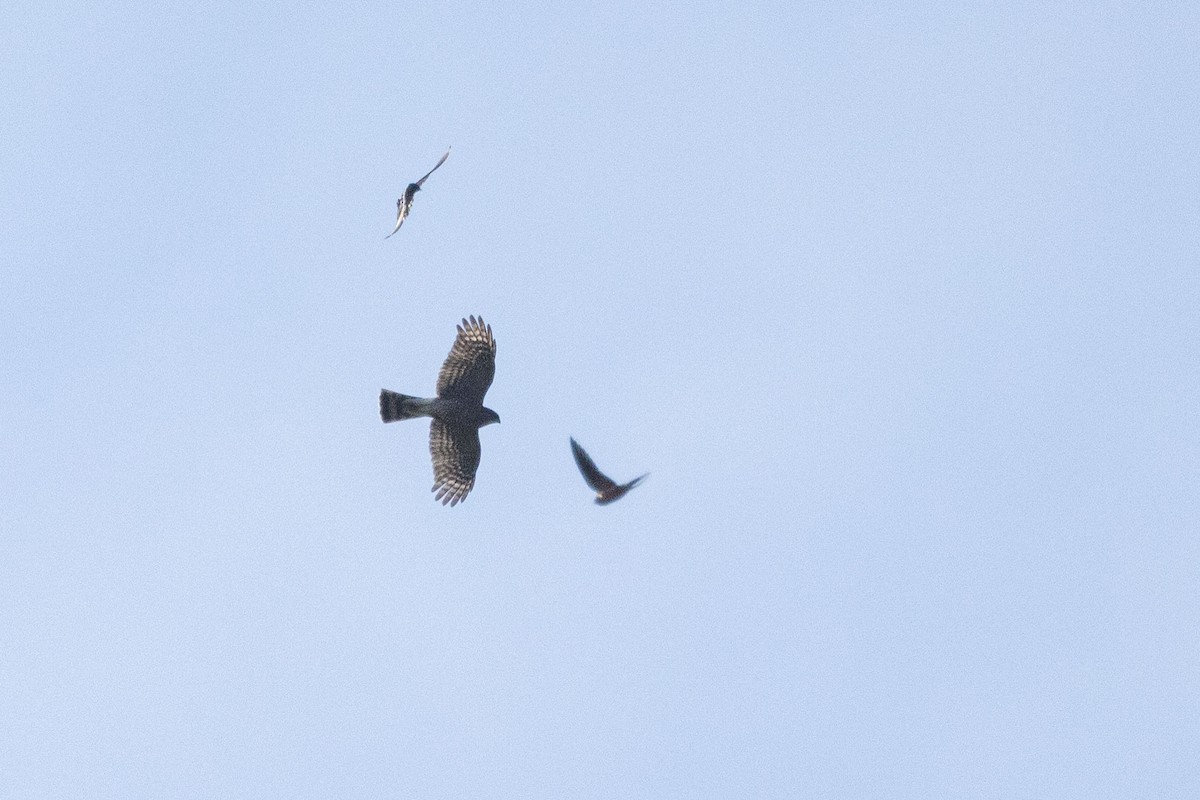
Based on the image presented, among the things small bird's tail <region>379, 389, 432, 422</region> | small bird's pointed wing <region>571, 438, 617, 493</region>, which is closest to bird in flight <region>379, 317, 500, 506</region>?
small bird's tail <region>379, 389, 432, 422</region>

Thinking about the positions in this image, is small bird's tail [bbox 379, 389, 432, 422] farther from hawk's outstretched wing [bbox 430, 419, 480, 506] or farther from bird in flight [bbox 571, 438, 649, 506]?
bird in flight [bbox 571, 438, 649, 506]

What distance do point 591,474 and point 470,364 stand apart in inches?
169

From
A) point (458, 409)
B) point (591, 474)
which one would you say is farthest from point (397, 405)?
point (591, 474)

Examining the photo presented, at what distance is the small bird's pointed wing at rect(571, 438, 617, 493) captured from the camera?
2055 cm

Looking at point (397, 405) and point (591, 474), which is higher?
point (397, 405)

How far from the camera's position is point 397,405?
2412 cm

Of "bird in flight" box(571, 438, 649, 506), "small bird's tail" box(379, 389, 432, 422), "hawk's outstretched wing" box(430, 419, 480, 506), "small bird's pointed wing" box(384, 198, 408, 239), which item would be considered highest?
"small bird's pointed wing" box(384, 198, 408, 239)

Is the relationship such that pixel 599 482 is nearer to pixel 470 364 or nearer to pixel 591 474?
pixel 591 474

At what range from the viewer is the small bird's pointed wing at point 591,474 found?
20547mm

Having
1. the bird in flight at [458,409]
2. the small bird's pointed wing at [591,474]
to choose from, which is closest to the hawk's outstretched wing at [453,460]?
the bird in flight at [458,409]

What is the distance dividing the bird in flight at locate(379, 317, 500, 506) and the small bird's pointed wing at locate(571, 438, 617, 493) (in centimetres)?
396

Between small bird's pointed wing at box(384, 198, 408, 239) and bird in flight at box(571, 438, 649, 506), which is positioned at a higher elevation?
small bird's pointed wing at box(384, 198, 408, 239)

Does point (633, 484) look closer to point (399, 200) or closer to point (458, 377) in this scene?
point (458, 377)

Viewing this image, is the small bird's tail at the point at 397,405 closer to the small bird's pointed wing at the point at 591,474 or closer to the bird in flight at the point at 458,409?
the bird in flight at the point at 458,409
